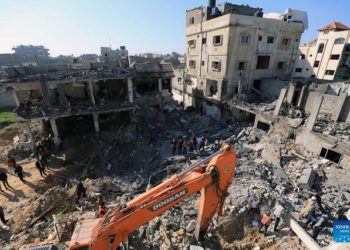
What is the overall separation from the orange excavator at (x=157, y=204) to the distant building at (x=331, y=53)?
2960 cm

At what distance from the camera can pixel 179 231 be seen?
7609mm

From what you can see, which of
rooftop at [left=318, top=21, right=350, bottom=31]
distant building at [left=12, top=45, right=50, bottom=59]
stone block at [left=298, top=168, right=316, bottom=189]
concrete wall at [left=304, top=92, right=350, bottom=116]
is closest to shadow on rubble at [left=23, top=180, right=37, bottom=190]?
stone block at [left=298, top=168, right=316, bottom=189]

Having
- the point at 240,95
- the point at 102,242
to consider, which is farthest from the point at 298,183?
the point at 240,95

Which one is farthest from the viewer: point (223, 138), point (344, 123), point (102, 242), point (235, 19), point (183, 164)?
point (235, 19)

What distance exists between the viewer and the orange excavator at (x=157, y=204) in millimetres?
5449

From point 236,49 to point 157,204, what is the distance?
19435 millimetres

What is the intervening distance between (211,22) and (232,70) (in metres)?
5.73

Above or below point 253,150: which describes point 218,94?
above

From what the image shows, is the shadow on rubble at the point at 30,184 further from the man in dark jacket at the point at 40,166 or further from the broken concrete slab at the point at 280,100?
the broken concrete slab at the point at 280,100

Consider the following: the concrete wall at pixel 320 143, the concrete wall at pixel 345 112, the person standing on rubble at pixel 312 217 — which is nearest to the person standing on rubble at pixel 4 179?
the person standing on rubble at pixel 312 217

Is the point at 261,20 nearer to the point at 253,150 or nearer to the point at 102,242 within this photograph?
the point at 253,150

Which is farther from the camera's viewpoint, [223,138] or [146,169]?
[223,138]

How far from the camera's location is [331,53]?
30.1m

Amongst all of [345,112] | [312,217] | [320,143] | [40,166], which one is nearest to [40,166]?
[40,166]
